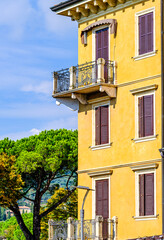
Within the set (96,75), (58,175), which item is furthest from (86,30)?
(58,175)

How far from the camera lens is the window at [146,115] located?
35406 millimetres

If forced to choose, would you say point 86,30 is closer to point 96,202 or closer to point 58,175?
point 96,202

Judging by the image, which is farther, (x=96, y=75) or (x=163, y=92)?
(x=96, y=75)

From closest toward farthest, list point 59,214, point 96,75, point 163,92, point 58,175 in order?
point 163,92 → point 96,75 → point 58,175 → point 59,214

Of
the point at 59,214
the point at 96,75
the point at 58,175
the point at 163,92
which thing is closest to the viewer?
the point at 163,92

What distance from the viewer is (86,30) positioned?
39594 mm

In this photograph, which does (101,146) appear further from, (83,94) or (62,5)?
(62,5)

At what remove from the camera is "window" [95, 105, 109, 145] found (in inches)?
1494

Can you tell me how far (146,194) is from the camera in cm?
3509

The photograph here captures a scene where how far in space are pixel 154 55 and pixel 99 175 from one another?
6.81 metres

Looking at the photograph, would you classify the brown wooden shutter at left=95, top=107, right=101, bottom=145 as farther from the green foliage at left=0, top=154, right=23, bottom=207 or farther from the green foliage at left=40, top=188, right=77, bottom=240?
the green foliage at left=40, top=188, right=77, bottom=240

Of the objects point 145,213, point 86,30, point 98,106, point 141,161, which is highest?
point 86,30

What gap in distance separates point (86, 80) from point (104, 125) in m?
2.48

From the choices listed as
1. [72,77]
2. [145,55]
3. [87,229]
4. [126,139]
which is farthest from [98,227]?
[145,55]
